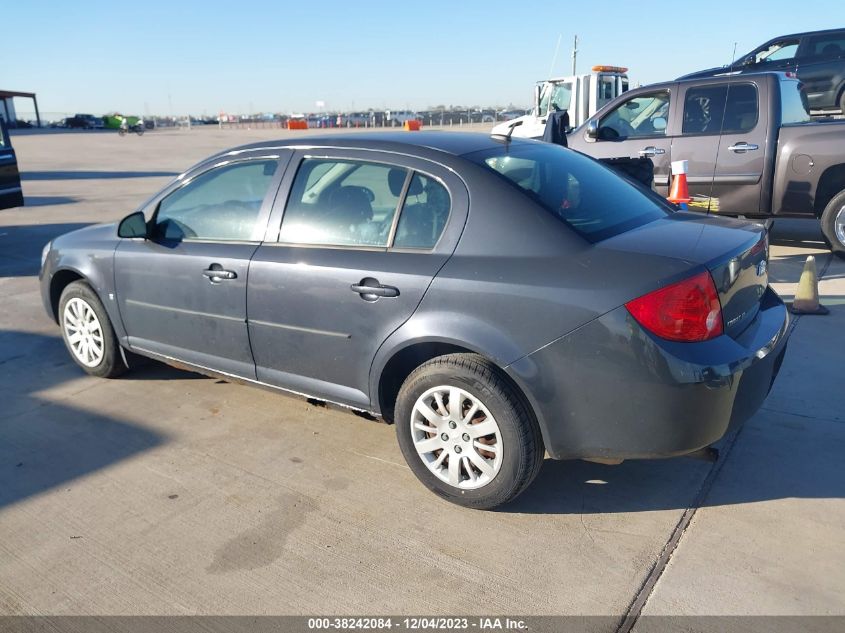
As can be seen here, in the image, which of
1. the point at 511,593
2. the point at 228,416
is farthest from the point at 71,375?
the point at 511,593

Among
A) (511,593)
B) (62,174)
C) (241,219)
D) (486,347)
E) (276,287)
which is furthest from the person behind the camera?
(62,174)

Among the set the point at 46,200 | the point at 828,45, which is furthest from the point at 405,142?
the point at 828,45

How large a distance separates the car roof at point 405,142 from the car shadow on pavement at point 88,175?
1680 cm

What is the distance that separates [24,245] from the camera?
9.70m

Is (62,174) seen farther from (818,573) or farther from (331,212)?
(818,573)

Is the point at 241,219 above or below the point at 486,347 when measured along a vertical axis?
above

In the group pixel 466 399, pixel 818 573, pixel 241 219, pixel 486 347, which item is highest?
pixel 241 219

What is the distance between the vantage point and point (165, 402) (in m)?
4.53

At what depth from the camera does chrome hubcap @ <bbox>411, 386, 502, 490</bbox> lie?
122 inches

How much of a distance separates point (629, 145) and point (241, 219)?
561cm

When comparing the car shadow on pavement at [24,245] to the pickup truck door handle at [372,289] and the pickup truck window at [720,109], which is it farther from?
the pickup truck window at [720,109]

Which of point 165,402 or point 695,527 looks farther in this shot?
point 165,402

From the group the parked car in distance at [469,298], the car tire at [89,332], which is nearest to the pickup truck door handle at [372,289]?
the parked car in distance at [469,298]

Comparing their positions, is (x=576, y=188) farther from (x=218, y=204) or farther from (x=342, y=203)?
(x=218, y=204)
